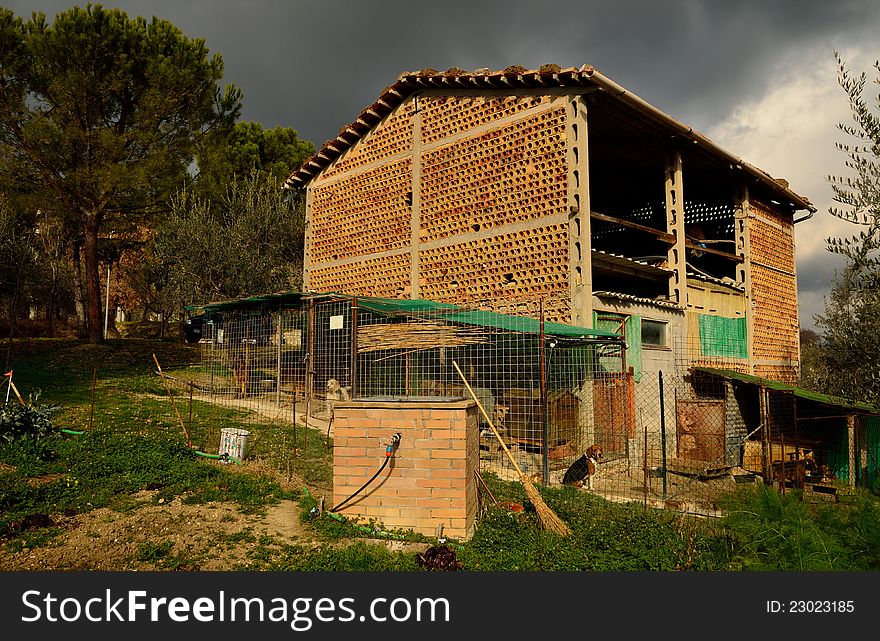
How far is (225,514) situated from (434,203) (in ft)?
33.5

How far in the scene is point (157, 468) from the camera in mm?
7008

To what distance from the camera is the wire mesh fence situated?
9039mm

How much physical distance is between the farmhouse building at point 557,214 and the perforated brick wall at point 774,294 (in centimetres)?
8

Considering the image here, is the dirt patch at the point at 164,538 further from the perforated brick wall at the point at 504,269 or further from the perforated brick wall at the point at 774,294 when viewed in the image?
the perforated brick wall at the point at 774,294

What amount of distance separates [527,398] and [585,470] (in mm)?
1981

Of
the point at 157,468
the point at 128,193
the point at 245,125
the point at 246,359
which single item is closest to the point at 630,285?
the point at 246,359

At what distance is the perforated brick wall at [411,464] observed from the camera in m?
5.09

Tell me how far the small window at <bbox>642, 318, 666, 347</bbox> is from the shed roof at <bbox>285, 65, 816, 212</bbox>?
4.80m

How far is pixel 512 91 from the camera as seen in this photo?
1292 centimetres

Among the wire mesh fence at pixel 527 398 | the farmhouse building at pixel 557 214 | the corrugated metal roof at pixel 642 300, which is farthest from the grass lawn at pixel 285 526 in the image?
the farmhouse building at pixel 557 214

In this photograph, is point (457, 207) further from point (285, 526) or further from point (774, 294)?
point (774, 294)

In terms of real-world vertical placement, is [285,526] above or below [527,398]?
below

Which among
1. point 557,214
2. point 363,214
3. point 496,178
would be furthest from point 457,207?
point 363,214

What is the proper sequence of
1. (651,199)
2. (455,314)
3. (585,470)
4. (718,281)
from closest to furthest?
1. (585,470)
2. (455,314)
3. (718,281)
4. (651,199)
